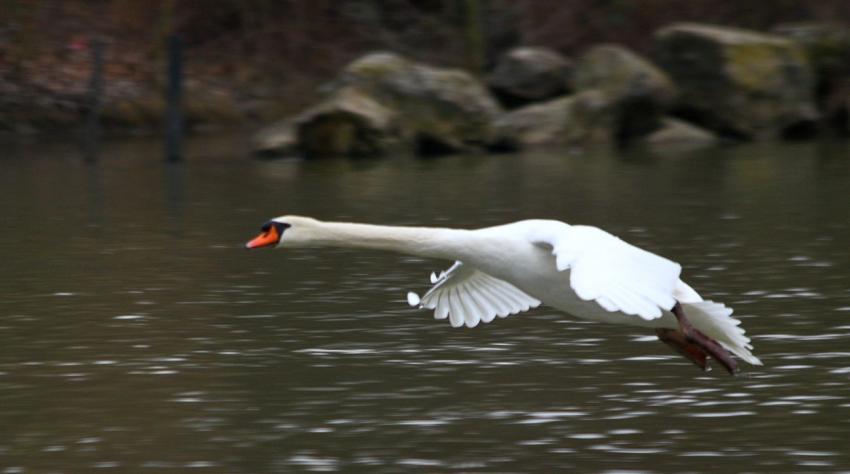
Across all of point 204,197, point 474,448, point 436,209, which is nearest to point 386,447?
point 474,448

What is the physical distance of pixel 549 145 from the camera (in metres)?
27.4

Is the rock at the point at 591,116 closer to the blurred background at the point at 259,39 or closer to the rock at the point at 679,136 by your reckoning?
the rock at the point at 679,136

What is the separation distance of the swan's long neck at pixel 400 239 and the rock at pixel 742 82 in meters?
20.3

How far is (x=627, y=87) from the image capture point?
1090 inches

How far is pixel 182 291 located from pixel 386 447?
203 inches

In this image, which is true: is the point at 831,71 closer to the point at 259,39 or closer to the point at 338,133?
the point at 338,133

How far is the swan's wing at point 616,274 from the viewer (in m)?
7.00

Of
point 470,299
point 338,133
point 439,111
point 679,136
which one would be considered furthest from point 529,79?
point 470,299

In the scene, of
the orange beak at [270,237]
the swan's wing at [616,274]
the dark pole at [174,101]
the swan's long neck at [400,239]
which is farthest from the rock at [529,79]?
the swan's wing at [616,274]

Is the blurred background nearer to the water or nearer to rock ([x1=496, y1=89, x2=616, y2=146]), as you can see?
rock ([x1=496, y1=89, x2=616, y2=146])

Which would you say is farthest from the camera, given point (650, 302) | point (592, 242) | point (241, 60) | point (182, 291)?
point (241, 60)

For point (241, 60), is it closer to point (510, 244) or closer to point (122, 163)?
point (122, 163)

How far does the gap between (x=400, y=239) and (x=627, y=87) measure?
19678 millimetres

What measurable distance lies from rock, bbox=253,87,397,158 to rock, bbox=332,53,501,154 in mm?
461
